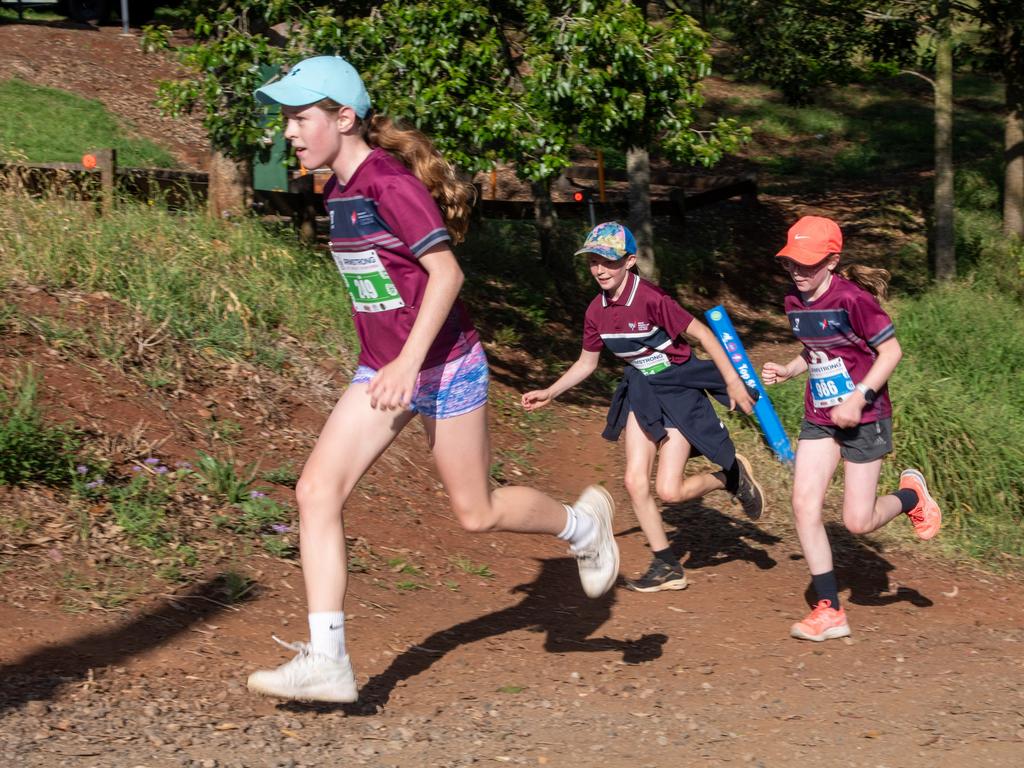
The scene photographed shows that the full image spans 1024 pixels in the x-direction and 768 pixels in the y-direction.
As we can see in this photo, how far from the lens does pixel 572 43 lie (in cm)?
845

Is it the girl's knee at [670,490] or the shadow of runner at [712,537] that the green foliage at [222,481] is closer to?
the girl's knee at [670,490]

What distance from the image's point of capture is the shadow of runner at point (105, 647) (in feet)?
14.2

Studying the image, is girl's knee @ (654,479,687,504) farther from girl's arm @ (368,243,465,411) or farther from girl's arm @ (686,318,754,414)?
girl's arm @ (368,243,465,411)

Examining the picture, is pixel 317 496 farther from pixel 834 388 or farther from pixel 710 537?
pixel 710 537

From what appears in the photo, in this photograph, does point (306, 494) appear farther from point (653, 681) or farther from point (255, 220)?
point (255, 220)

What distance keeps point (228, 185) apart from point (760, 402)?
15.9 feet

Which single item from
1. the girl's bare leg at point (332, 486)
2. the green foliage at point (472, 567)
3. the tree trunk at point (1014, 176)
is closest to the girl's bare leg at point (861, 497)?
the green foliage at point (472, 567)

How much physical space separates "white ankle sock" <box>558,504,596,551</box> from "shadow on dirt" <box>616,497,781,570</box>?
260 centimetres

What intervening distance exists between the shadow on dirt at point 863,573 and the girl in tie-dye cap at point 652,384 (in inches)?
38.4

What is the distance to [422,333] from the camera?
3.89 m

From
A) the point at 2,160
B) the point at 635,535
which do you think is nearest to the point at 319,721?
the point at 635,535

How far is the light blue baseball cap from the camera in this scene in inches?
157

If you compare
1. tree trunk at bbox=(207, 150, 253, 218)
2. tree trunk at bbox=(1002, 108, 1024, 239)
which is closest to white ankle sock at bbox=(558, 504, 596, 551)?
tree trunk at bbox=(207, 150, 253, 218)

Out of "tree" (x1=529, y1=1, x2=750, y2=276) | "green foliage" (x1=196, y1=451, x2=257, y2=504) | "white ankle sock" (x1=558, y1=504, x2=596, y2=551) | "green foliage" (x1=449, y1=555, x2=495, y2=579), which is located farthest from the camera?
"tree" (x1=529, y1=1, x2=750, y2=276)
